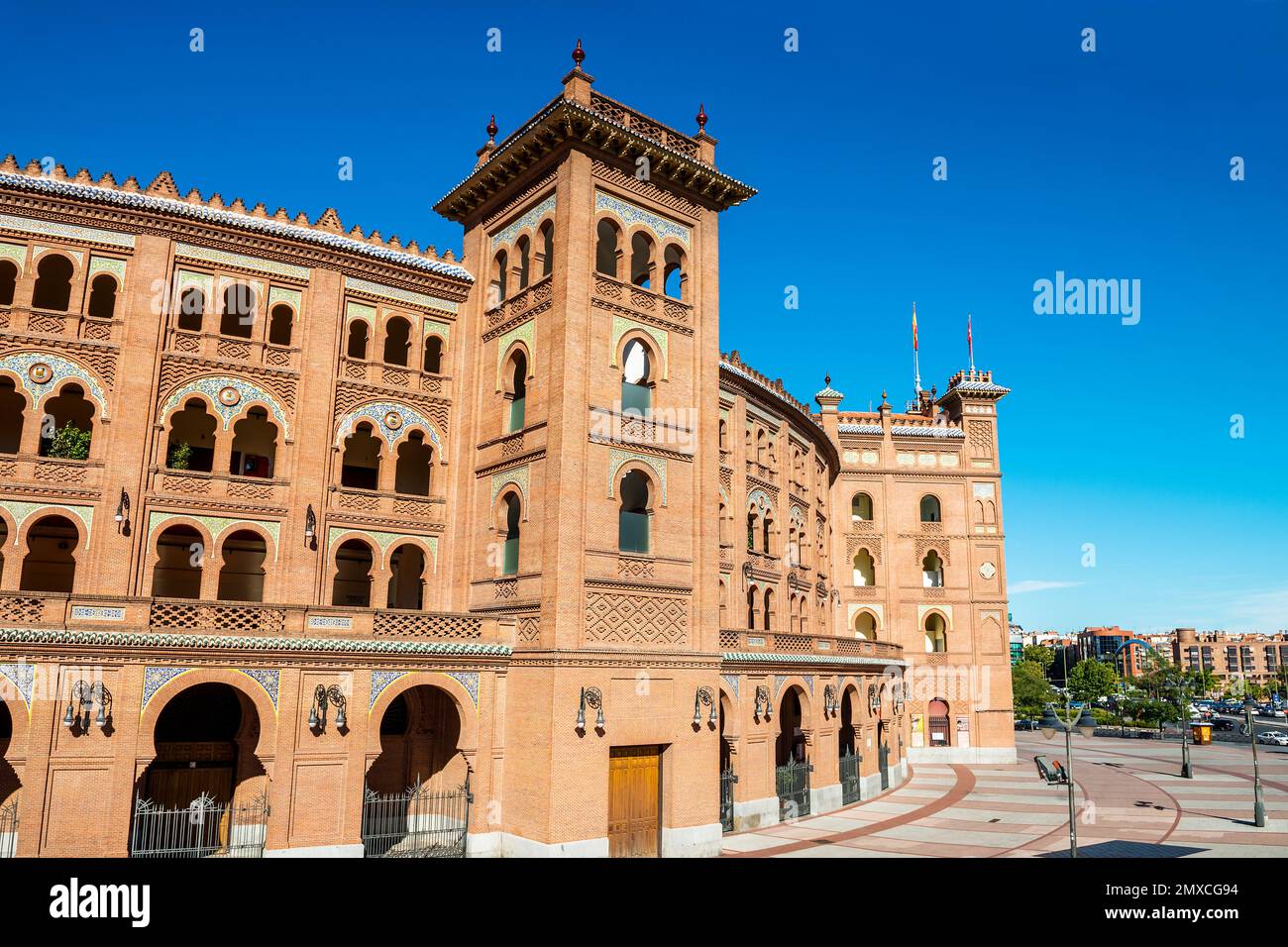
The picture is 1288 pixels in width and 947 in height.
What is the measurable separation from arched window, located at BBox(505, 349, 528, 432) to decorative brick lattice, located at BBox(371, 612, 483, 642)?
5857 millimetres

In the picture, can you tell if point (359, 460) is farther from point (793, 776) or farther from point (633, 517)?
point (793, 776)

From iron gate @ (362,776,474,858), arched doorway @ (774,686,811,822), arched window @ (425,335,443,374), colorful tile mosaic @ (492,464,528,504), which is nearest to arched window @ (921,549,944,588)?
arched doorway @ (774,686,811,822)

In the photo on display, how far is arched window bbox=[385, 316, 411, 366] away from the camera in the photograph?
91.9 feet

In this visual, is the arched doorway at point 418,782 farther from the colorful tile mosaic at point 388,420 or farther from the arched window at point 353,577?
the colorful tile mosaic at point 388,420

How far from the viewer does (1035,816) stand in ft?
105

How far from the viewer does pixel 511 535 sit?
1019 inches

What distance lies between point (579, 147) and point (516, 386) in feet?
23.0

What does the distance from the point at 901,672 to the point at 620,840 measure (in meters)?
27.5

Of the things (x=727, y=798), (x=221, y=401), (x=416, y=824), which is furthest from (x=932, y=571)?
(x=221, y=401)

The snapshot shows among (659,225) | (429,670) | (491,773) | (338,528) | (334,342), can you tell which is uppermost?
(659,225)

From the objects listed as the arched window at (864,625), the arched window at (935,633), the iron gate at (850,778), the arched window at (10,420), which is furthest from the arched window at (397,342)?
the arched window at (935,633)
